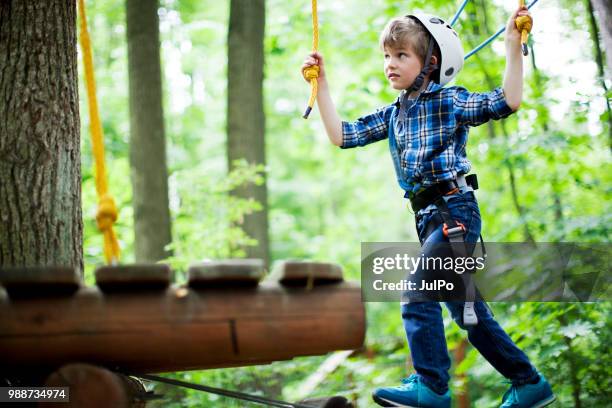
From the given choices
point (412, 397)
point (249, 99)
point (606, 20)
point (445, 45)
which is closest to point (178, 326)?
point (412, 397)

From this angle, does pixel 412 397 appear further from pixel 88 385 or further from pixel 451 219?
pixel 88 385

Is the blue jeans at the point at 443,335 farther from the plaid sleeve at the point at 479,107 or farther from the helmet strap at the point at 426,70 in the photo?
the helmet strap at the point at 426,70

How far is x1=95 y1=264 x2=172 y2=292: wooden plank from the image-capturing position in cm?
208

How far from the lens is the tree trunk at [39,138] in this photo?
2.62 metres

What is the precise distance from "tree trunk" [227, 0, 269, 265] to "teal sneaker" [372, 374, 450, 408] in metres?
4.01

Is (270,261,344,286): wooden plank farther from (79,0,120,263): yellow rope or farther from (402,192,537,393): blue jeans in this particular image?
(79,0,120,263): yellow rope

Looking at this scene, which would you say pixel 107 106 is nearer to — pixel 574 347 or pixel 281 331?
pixel 574 347

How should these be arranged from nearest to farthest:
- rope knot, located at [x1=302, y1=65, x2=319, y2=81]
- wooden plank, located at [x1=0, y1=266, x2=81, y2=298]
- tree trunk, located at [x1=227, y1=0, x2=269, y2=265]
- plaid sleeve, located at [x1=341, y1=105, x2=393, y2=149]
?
wooden plank, located at [x1=0, y1=266, x2=81, y2=298] < rope knot, located at [x1=302, y1=65, x2=319, y2=81] < plaid sleeve, located at [x1=341, y1=105, x2=393, y2=149] < tree trunk, located at [x1=227, y1=0, x2=269, y2=265]

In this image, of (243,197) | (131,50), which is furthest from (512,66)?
(131,50)

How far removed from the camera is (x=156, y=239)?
6.02 metres

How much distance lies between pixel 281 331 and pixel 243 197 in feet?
13.8

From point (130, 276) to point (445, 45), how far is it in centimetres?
154

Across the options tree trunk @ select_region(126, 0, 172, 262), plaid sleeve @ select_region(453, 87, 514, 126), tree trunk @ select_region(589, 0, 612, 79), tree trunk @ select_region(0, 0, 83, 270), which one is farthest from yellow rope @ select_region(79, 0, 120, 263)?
tree trunk @ select_region(126, 0, 172, 262)

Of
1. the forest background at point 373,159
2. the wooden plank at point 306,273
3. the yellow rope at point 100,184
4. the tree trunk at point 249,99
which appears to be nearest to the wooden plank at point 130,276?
the wooden plank at point 306,273
